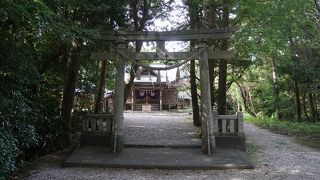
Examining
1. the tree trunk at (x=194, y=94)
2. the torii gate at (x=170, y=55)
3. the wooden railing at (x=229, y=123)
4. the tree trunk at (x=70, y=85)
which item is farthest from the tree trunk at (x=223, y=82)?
the tree trunk at (x=70, y=85)

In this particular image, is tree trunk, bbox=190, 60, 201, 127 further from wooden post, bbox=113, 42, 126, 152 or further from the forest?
wooden post, bbox=113, 42, 126, 152

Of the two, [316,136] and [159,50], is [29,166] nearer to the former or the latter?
[159,50]

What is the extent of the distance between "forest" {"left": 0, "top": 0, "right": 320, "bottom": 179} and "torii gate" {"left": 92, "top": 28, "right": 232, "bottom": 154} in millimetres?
707

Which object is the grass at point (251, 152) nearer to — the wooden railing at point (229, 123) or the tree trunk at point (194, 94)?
the wooden railing at point (229, 123)

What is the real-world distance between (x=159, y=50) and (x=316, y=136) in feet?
24.1

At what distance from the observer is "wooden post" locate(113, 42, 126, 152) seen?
377 inches

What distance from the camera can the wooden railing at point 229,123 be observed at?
9922 mm

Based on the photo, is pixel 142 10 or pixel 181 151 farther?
pixel 142 10

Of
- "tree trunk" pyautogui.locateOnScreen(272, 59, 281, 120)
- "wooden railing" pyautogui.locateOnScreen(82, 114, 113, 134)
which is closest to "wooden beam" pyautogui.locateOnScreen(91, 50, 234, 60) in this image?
"wooden railing" pyautogui.locateOnScreen(82, 114, 113, 134)

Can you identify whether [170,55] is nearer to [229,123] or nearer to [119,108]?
[119,108]

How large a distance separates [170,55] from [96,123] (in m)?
2.86

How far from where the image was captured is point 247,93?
35.3 meters

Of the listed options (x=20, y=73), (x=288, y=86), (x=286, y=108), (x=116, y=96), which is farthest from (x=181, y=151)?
(x=286, y=108)

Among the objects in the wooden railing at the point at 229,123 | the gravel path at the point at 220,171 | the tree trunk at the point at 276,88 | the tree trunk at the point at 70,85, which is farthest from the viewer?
the tree trunk at the point at 276,88
